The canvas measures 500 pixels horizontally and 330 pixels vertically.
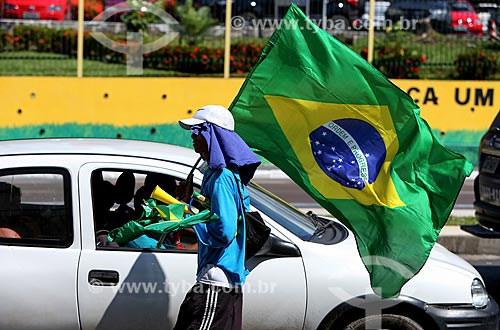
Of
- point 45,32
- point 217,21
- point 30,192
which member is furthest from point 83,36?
point 30,192

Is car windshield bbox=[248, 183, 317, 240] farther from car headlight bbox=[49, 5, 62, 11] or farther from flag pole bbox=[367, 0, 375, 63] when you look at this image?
car headlight bbox=[49, 5, 62, 11]

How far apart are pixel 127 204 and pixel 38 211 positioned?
565 millimetres

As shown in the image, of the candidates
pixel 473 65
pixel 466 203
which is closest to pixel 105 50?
pixel 473 65

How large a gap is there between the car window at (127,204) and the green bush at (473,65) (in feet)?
45.6

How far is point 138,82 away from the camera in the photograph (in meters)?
17.2

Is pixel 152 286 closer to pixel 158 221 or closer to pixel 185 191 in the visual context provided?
pixel 158 221

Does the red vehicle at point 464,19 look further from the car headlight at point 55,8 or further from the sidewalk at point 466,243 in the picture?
the sidewalk at point 466,243

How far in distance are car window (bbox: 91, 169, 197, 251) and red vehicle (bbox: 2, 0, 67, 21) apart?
12605 millimetres

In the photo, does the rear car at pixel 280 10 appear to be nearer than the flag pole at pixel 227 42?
No

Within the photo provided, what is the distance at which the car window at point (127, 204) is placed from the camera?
17.8 ft

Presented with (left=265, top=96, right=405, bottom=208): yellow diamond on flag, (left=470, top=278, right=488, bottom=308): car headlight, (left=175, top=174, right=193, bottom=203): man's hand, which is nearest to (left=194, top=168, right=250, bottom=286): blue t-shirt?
(left=175, top=174, right=193, bottom=203): man's hand

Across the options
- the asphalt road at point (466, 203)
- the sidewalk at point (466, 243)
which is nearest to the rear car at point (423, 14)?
the asphalt road at point (466, 203)

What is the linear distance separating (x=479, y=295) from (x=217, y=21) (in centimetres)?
1272

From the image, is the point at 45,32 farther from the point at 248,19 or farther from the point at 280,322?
the point at 280,322
